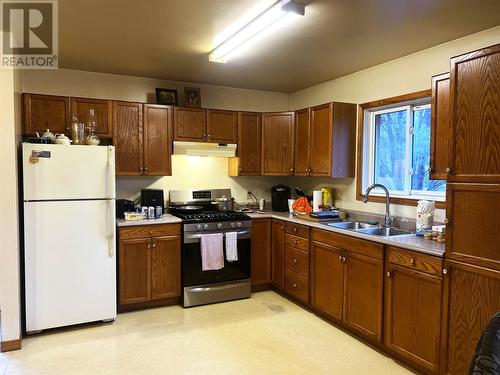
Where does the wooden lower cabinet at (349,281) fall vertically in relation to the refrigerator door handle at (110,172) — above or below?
below

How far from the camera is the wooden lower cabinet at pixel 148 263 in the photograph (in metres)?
3.53

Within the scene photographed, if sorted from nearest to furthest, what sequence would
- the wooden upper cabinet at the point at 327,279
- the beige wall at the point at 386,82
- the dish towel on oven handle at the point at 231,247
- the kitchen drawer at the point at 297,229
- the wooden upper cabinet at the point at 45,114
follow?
the beige wall at the point at 386,82 < the wooden upper cabinet at the point at 327,279 < the wooden upper cabinet at the point at 45,114 < the kitchen drawer at the point at 297,229 < the dish towel on oven handle at the point at 231,247

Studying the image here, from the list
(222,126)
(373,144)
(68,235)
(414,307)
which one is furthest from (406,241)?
(68,235)

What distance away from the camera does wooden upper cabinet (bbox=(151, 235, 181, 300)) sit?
365 centimetres

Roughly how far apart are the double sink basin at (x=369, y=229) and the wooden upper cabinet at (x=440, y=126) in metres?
0.73

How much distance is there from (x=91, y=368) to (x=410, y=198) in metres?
2.94

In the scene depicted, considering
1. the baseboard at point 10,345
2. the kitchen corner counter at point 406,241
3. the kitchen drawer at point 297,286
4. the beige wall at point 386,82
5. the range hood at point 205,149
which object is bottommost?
the baseboard at point 10,345

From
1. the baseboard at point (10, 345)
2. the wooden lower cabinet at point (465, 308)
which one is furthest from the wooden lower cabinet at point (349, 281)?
the baseboard at point (10, 345)

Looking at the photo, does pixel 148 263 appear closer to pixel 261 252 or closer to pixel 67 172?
pixel 67 172

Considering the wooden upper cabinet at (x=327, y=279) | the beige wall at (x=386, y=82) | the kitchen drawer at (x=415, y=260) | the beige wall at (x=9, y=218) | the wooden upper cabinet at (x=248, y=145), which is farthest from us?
the wooden upper cabinet at (x=248, y=145)

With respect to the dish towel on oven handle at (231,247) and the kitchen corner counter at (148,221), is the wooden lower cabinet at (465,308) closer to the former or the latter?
the dish towel on oven handle at (231,247)

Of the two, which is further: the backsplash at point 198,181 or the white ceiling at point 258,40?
the backsplash at point 198,181

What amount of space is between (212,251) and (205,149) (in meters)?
1.16

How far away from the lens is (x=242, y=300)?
3.97 meters
